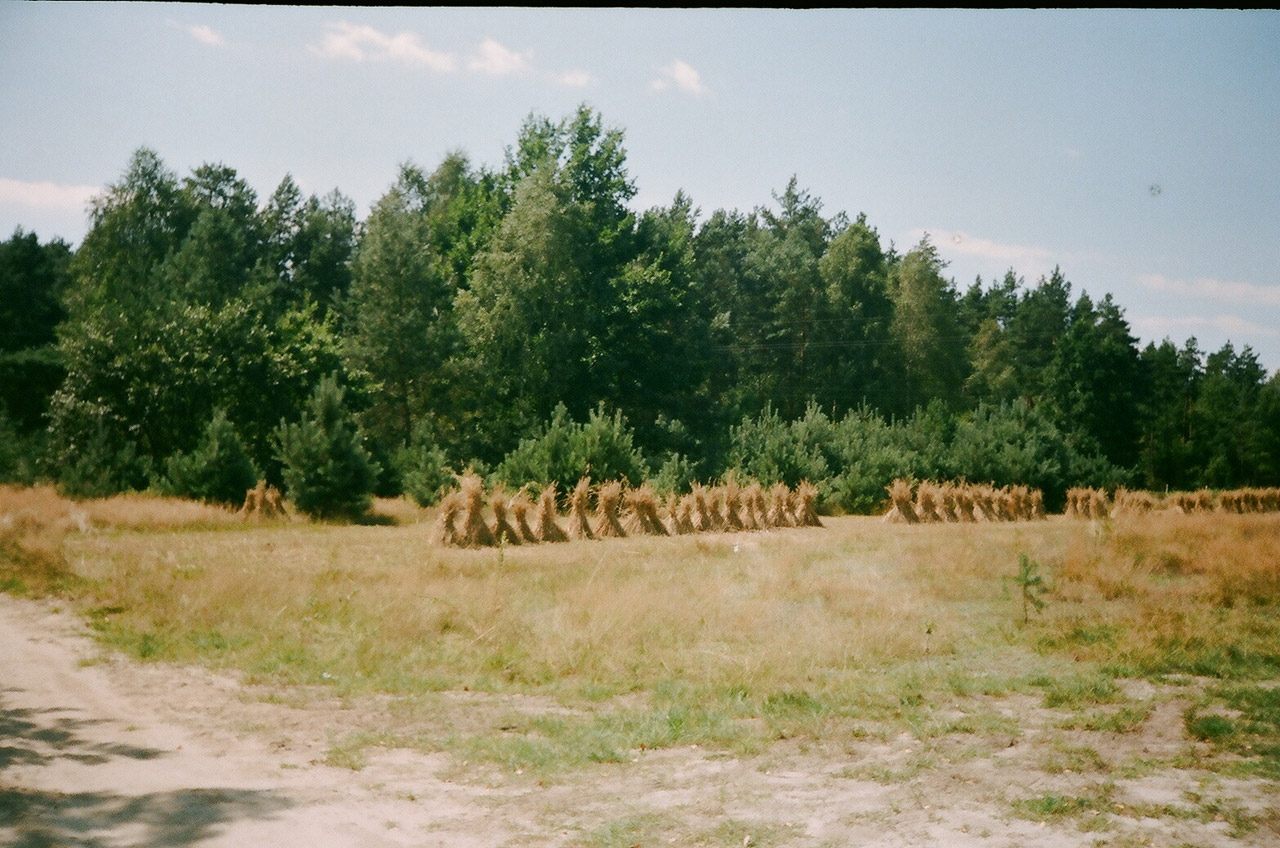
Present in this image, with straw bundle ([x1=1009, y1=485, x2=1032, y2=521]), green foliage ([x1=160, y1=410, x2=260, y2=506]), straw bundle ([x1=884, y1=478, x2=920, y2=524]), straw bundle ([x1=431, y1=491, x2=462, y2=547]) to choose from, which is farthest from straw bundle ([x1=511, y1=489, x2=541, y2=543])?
straw bundle ([x1=1009, y1=485, x2=1032, y2=521])

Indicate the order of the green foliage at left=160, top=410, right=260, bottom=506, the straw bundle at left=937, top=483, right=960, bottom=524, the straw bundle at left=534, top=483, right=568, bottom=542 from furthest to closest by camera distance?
the straw bundle at left=937, top=483, right=960, bottom=524 < the green foliage at left=160, top=410, right=260, bottom=506 < the straw bundle at left=534, top=483, right=568, bottom=542

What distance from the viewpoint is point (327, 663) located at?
314 inches

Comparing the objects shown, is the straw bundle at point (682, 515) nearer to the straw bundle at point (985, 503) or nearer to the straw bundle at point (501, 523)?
the straw bundle at point (501, 523)

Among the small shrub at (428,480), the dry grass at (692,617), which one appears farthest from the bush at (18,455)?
the small shrub at (428,480)

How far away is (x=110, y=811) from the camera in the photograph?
4.62m

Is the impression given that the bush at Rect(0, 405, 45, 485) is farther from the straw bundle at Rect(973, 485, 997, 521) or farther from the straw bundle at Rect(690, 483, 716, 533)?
the straw bundle at Rect(973, 485, 997, 521)

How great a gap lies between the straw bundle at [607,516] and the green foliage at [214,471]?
9979 mm

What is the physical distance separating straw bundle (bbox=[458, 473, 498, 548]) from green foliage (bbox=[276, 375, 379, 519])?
7970 millimetres

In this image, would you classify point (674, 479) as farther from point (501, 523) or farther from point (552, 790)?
point (552, 790)

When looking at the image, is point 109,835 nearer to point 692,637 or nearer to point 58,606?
point 692,637

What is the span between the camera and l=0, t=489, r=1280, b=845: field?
484cm

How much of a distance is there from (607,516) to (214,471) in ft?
35.9

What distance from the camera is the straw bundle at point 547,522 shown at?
59.7 ft

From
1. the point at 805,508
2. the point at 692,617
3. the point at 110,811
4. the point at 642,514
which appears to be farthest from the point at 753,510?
the point at 110,811
